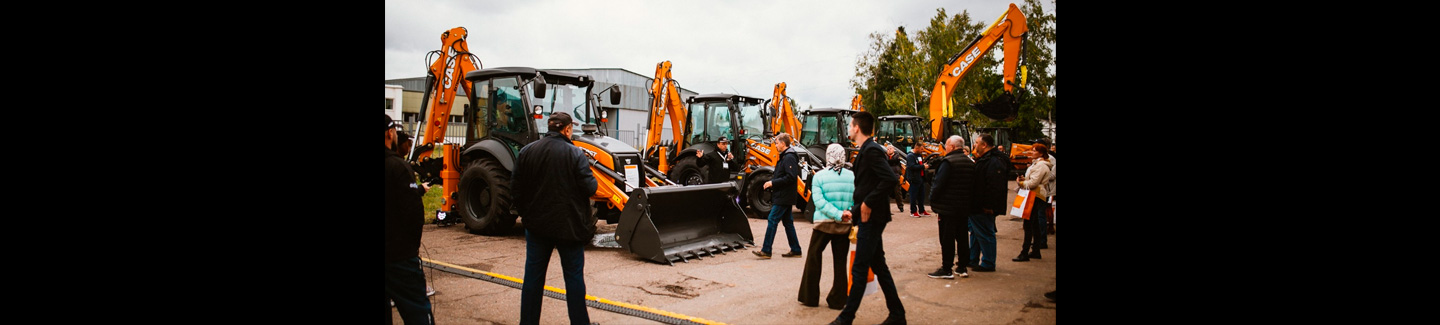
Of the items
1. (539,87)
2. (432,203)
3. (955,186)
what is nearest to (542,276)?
(955,186)

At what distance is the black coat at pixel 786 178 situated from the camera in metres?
6.78

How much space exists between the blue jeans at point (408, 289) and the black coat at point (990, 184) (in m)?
4.45

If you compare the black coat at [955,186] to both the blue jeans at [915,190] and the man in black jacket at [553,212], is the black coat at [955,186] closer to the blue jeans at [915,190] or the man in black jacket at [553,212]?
the man in black jacket at [553,212]

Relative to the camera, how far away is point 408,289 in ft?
11.3

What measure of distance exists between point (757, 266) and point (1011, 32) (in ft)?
20.7

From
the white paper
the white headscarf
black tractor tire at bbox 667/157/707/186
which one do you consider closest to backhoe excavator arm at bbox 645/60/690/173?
black tractor tire at bbox 667/157/707/186

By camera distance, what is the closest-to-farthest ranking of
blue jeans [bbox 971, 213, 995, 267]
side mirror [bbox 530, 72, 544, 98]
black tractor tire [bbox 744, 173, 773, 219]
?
blue jeans [bbox 971, 213, 995, 267]
side mirror [bbox 530, 72, 544, 98]
black tractor tire [bbox 744, 173, 773, 219]

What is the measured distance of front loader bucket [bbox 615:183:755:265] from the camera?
20.9ft

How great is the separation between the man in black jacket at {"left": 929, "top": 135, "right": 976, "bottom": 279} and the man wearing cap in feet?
18.6

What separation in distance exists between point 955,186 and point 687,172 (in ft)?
21.2

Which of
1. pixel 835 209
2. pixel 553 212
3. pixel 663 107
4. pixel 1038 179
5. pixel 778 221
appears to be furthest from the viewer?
pixel 663 107

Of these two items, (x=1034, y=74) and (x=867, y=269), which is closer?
(x=867, y=269)

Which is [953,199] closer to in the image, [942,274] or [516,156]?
[942,274]

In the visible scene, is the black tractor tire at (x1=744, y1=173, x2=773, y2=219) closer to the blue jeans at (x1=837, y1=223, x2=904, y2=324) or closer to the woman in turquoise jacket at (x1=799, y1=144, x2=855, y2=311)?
the woman in turquoise jacket at (x1=799, y1=144, x2=855, y2=311)
